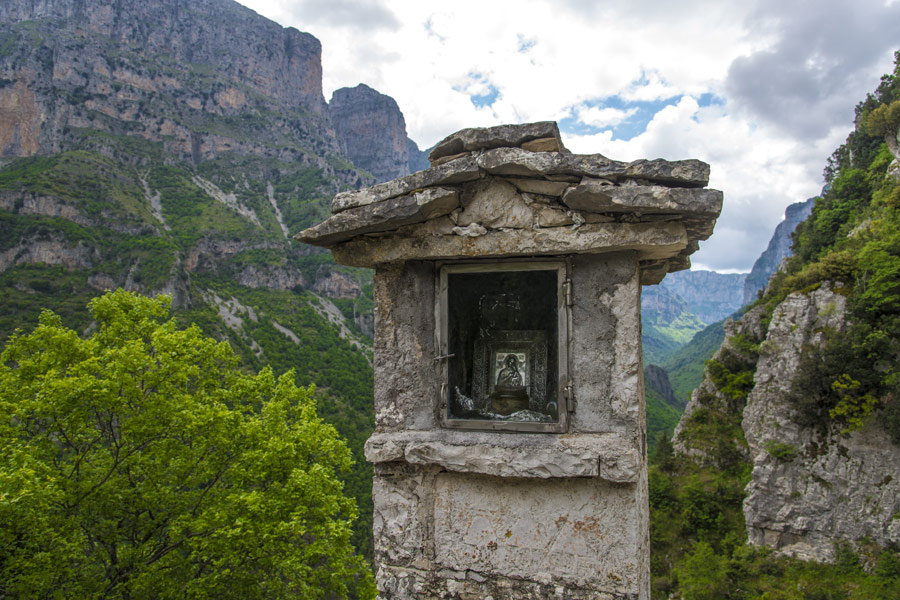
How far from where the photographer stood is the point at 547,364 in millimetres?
3461

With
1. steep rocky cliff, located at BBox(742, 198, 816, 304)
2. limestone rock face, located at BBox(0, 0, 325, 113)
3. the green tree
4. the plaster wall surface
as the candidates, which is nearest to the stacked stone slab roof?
the plaster wall surface

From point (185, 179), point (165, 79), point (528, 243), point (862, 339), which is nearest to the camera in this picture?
point (528, 243)

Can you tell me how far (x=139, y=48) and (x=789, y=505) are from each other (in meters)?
104

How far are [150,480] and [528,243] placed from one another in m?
7.57

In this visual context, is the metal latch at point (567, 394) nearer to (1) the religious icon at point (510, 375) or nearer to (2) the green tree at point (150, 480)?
(1) the religious icon at point (510, 375)

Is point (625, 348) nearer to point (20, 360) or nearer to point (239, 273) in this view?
point (20, 360)

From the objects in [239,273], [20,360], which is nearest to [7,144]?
[239,273]

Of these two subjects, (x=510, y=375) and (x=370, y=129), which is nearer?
(x=510, y=375)

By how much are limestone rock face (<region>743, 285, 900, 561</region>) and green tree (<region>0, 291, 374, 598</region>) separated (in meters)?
16.2

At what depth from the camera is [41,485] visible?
20.3 ft

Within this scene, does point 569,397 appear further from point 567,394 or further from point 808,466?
point 808,466

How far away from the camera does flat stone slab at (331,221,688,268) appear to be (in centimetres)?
284

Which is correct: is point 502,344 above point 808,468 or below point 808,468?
above

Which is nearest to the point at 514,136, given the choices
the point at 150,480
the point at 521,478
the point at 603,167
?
the point at 603,167
